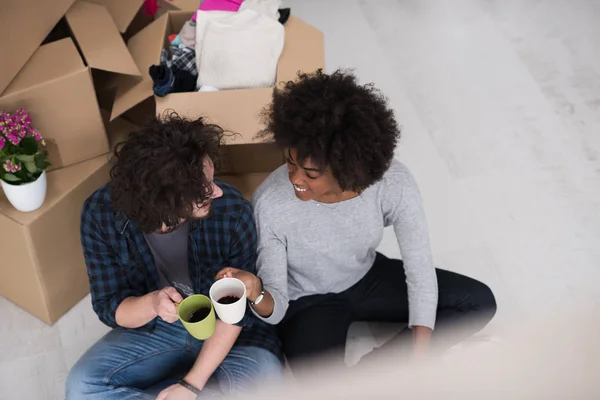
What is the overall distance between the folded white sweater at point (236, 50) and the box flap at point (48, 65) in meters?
0.32

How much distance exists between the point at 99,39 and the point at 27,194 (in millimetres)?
440

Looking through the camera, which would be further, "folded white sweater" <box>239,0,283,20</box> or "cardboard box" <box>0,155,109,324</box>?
"folded white sweater" <box>239,0,283,20</box>

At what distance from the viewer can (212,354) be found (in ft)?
4.61

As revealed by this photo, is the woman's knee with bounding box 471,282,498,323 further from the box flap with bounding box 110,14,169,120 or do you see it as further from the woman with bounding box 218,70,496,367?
the box flap with bounding box 110,14,169,120

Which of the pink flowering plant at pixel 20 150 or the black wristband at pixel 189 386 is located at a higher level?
the pink flowering plant at pixel 20 150

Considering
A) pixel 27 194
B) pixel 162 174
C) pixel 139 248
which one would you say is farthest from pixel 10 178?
pixel 162 174

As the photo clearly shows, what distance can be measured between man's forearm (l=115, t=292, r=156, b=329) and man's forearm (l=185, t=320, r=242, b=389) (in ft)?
0.47

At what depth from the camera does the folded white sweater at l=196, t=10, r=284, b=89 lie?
65.6 inches

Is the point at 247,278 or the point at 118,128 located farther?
the point at 118,128

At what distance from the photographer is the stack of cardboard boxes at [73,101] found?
1.51 meters

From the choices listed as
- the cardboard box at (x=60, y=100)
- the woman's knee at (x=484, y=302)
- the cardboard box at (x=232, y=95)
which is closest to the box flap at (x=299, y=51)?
the cardboard box at (x=232, y=95)

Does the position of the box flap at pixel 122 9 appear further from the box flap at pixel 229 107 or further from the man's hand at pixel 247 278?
the man's hand at pixel 247 278

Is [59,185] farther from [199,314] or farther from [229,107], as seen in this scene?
[199,314]

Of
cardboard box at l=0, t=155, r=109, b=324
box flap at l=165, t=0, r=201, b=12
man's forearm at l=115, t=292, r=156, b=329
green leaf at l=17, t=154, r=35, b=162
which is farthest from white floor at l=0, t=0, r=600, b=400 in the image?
A: box flap at l=165, t=0, r=201, b=12
